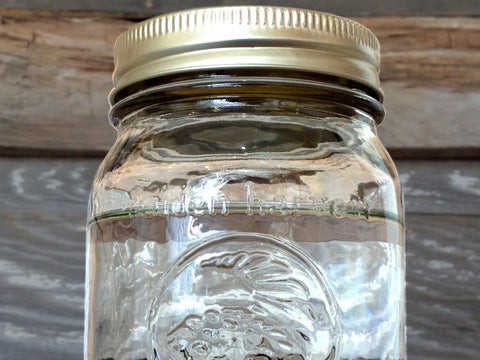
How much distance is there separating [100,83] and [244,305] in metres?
0.35

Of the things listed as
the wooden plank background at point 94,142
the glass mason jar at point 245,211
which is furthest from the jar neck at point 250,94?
the wooden plank background at point 94,142

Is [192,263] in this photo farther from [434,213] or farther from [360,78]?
[434,213]

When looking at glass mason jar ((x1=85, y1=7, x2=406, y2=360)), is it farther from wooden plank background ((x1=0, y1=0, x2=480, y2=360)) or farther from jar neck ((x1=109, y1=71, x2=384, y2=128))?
wooden plank background ((x1=0, y1=0, x2=480, y2=360))

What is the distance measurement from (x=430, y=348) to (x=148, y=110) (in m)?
0.41

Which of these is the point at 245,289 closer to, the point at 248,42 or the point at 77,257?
the point at 248,42

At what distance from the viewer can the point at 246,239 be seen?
1.54ft

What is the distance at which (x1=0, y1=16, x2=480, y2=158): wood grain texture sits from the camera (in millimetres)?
736

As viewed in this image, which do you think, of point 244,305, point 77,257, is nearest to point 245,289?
point 244,305

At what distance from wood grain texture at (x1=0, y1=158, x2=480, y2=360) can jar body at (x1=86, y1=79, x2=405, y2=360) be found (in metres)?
0.26

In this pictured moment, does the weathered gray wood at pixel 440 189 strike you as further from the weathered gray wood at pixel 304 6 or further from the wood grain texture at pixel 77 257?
the weathered gray wood at pixel 304 6

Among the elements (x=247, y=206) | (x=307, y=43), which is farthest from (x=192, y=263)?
(x=307, y=43)

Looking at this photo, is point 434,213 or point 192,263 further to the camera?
point 434,213

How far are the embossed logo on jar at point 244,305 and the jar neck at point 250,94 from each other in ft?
0.28

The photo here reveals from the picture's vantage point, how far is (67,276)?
0.74 metres
